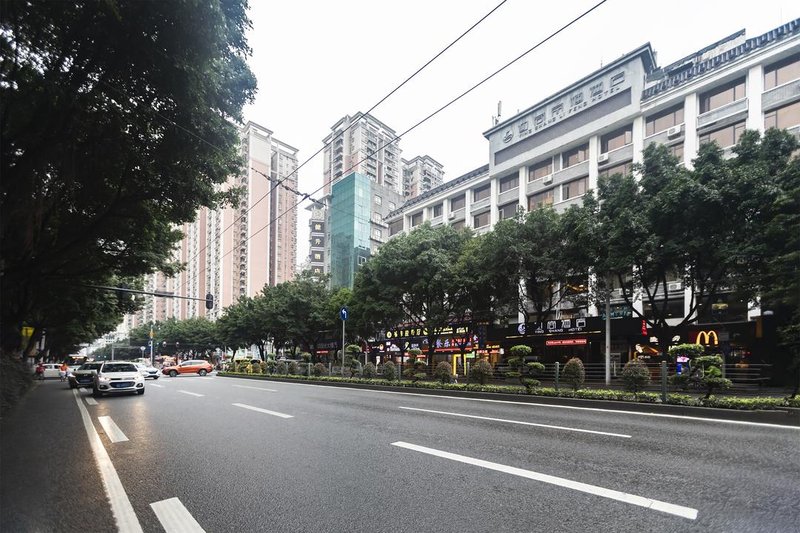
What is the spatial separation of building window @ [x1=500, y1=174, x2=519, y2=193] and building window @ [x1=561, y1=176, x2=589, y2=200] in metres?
4.78

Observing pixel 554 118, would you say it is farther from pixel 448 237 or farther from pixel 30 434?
pixel 30 434

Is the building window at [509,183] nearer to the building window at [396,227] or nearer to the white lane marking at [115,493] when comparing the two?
the building window at [396,227]

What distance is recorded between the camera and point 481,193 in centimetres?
4034

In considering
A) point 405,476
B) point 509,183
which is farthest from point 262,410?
point 509,183

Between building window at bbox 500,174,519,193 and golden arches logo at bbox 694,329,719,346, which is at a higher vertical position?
building window at bbox 500,174,519,193

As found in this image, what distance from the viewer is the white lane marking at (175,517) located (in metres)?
3.51

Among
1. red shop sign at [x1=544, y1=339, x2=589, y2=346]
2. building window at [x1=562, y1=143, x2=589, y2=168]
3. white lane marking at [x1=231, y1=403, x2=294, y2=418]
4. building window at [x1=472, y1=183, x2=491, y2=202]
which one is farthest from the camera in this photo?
building window at [x1=472, y1=183, x2=491, y2=202]

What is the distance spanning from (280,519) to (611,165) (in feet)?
104

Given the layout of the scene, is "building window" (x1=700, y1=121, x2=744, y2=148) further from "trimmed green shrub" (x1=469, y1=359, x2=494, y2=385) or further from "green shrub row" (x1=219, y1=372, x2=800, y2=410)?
"green shrub row" (x1=219, y1=372, x2=800, y2=410)

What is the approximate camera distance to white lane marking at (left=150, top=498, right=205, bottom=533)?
351 cm

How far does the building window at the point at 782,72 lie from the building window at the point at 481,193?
20140 mm

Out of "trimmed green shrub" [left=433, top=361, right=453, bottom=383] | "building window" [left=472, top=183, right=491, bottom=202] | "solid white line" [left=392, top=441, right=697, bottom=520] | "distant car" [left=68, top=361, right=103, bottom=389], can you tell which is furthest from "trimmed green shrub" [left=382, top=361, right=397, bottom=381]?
"building window" [left=472, top=183, right=491, bottom=202]

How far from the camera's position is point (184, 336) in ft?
233

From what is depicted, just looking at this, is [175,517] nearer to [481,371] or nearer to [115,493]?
[115,493]
